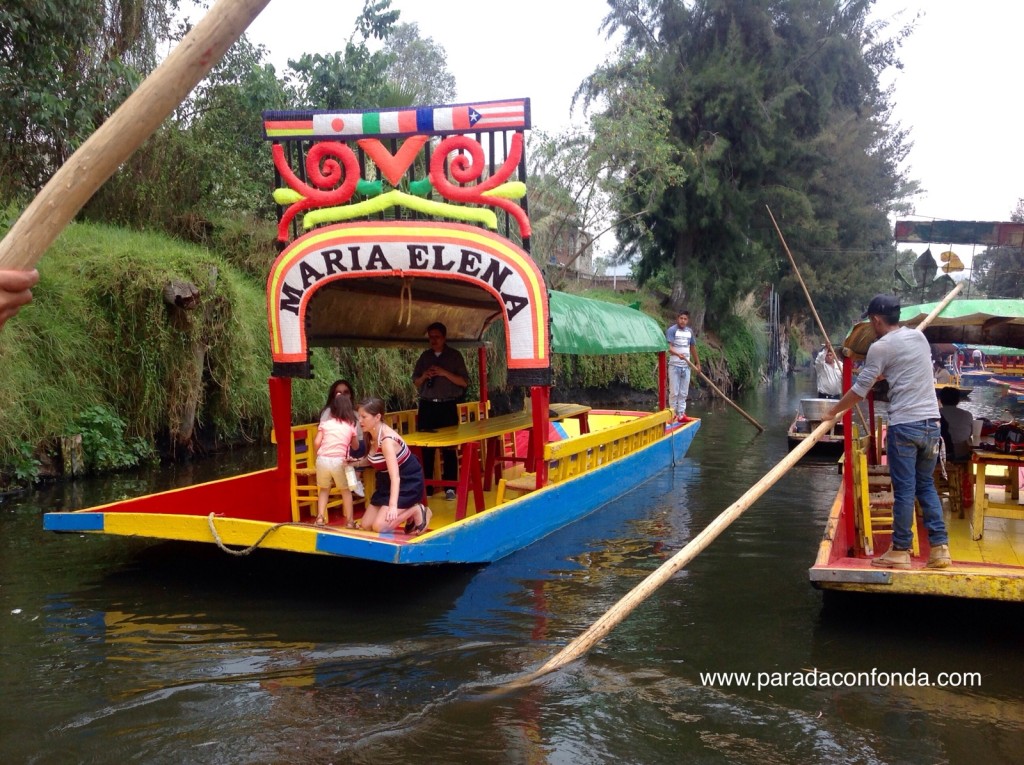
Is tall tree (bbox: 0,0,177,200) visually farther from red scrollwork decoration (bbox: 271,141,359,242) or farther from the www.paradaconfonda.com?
the www.paradaconfonda.com

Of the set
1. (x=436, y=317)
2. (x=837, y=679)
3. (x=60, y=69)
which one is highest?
(x=60, y=69)

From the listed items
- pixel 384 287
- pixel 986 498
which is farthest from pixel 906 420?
pixel 384 287

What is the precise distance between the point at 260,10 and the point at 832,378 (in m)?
14.2

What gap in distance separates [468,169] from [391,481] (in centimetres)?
240

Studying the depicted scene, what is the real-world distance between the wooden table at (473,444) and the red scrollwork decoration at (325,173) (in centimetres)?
198

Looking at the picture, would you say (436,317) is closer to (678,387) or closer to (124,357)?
(124,357)

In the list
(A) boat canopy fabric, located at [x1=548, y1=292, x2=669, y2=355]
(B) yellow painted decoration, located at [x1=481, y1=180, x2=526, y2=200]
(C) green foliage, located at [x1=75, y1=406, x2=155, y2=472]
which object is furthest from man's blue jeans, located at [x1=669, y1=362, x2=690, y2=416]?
(B) yellow painted decoration, located at [x1=481, y1=180, x2=526, y2=200]

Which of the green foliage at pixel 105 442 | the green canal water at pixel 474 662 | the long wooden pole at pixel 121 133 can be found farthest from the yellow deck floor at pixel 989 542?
the green foliage at pixel 105 442

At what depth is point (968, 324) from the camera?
639cm

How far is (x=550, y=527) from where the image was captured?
8.23m

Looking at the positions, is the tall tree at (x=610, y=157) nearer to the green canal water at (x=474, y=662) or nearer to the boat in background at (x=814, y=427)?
the boat in background at (x=814, y=427)

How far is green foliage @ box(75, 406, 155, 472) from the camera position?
1079 cm

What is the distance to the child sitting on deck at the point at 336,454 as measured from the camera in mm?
6922

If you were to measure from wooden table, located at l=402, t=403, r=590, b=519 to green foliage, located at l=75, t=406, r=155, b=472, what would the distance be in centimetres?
447
